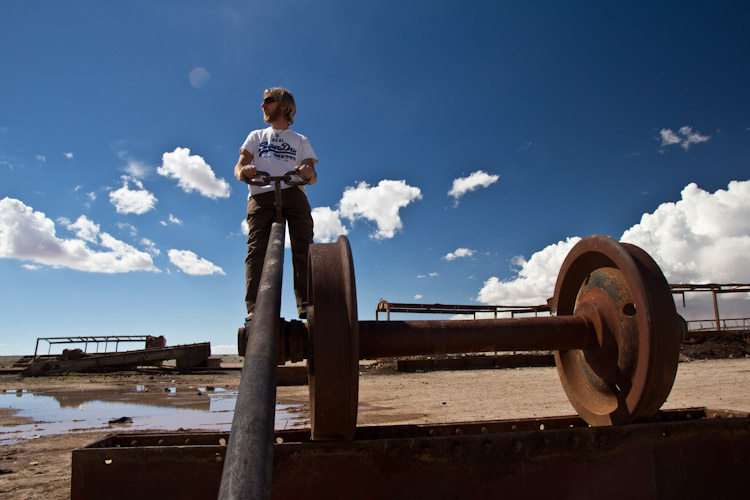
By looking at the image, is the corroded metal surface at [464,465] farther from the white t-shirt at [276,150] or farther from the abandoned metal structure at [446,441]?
the white t-shirt at [276,150]

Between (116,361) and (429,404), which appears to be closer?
(429,404)

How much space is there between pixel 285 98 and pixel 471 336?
242cm

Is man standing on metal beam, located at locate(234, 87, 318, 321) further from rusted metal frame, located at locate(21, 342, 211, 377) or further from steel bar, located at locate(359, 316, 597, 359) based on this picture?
rusted metal frame, located at locate(21, 342, 211, 377)

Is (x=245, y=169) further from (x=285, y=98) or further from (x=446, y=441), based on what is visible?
(x=446, y=441)

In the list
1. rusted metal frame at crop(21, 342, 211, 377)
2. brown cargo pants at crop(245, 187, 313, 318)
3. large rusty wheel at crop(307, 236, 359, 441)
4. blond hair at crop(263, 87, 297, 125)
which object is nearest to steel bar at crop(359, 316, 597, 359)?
large rusty wheel at crop(307, 236, 359, 441)

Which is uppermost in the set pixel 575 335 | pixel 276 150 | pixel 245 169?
pixel 276 150

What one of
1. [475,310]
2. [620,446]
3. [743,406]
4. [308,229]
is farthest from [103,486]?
[475,310]

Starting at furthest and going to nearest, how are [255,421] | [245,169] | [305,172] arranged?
[305,172]
[245,169]
[255,421]

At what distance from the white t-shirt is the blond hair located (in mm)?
117

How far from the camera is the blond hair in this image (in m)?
3.58

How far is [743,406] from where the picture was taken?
5.48 metres

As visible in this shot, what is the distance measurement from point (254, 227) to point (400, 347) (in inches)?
64.9

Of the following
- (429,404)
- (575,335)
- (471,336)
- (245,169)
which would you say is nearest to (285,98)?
(245,169)

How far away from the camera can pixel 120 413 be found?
21.8ft
